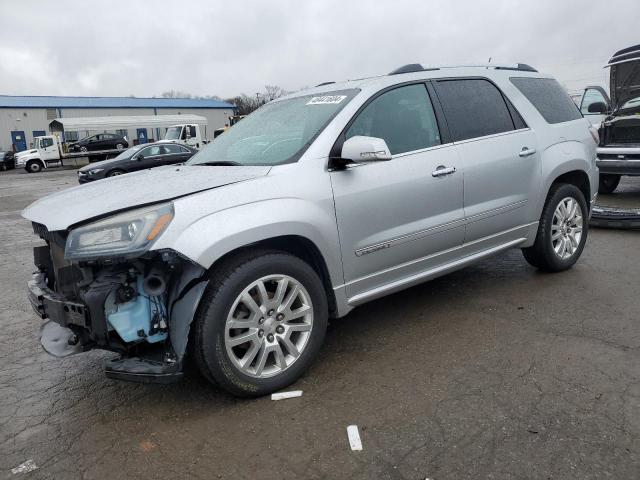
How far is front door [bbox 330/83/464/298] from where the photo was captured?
3.30 meters

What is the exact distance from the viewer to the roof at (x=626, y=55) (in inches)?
348

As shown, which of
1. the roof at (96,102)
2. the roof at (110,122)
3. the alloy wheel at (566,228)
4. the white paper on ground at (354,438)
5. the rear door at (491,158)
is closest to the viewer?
the white paper on ground at (354,438)

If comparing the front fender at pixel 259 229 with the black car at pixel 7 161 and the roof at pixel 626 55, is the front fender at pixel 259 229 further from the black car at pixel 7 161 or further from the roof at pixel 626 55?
the black car at pixel 7 161

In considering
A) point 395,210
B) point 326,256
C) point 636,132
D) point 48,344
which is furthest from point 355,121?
point 636,132

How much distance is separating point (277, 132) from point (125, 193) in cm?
118

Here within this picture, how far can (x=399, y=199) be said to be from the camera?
3.48 m

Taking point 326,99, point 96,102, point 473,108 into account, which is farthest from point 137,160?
point 96,102

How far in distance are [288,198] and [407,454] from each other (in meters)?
1.48

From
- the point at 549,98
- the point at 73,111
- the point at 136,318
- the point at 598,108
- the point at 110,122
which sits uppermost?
the point at 73,111

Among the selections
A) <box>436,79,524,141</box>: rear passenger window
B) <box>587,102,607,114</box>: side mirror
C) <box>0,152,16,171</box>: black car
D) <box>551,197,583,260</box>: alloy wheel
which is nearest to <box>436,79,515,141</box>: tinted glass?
<box>436,79,524,141</box>: rear passenger window

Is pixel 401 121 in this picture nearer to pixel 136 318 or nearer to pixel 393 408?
pixel 393 408

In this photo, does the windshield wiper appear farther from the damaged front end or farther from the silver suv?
the damaged front end

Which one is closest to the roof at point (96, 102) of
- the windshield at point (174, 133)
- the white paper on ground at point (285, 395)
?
the windshield at point (174, 133)

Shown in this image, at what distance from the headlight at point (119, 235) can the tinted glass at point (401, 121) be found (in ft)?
4.53
